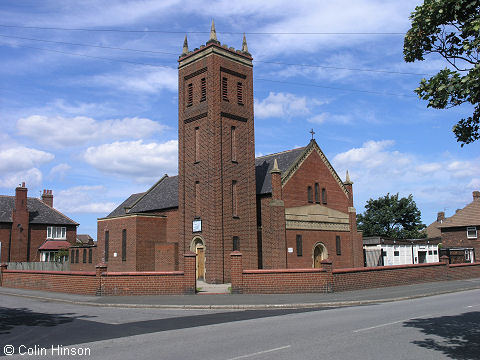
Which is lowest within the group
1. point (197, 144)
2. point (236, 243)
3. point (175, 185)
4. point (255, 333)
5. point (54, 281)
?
point (255, 333)

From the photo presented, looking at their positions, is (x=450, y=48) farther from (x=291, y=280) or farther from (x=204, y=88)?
(x=204, y=88)

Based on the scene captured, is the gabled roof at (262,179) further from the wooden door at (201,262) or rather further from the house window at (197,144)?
the wooden door at (201,262)

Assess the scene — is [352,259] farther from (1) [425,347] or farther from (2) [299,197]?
(1) [425,347]

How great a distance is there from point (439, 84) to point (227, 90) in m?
26.4

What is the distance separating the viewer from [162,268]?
120 feet

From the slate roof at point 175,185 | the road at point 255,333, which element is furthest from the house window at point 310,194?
the road at point 255,333

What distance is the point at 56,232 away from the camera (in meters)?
58.9

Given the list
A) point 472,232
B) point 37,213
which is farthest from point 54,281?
point 472,232

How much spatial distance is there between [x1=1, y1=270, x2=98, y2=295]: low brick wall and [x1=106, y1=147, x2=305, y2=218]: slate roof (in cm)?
1286

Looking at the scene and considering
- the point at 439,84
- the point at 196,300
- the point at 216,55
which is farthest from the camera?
the point at 216,55

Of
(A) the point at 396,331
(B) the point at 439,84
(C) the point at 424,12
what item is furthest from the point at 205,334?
(C) the point at 424,12

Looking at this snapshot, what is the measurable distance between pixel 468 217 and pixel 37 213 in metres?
53.3

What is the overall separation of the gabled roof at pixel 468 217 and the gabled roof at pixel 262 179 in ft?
60.0

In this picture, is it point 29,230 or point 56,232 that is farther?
point 56,232
